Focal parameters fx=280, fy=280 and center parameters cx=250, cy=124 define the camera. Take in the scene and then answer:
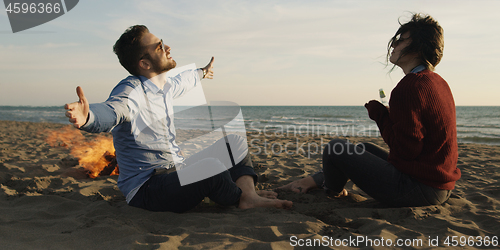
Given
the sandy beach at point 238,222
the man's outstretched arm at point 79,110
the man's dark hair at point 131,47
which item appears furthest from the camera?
the man's dark hair at point 131,47

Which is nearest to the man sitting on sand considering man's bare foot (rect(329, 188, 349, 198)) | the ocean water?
man's bare foot (rect(329, 188, 349, 198))

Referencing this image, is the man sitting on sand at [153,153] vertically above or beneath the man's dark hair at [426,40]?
beneath

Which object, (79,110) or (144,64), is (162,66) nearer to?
(144,64)

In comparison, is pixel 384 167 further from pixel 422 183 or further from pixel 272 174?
pixel 272 174

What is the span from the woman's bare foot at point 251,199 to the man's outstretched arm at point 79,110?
4.89ft

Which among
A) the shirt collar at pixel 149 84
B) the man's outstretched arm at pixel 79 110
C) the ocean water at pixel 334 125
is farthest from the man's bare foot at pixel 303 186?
the man's outstretched arm at pixel 79 110

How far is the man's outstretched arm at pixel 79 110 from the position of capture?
155 centimetres

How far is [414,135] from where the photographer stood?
2.05m

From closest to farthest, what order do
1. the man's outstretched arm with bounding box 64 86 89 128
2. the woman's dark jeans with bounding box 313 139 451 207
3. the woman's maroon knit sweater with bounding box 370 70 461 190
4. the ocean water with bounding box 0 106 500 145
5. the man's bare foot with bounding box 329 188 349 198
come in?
the man's outstretched arm with bounding box 64 86 89 128, the woman's maroon knit sweater with bounding box 370 70 461 190, the woman's dark jeans with bounding box 313 139 451 207, the man's bare foot with bounding box 329 188 349 198, the ocean water with bounding box 0 106 500 145

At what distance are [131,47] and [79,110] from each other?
3.44ft

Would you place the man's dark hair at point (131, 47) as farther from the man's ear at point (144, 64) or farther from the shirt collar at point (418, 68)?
the shirt collar at point (418, 68)

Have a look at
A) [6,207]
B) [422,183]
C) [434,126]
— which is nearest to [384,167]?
[422,183]

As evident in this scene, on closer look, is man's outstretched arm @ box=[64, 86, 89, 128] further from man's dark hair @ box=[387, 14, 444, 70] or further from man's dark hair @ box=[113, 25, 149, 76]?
man's dark hair @ box=[387, 14, 444, 70]

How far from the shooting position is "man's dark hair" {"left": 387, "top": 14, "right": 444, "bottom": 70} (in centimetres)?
220
